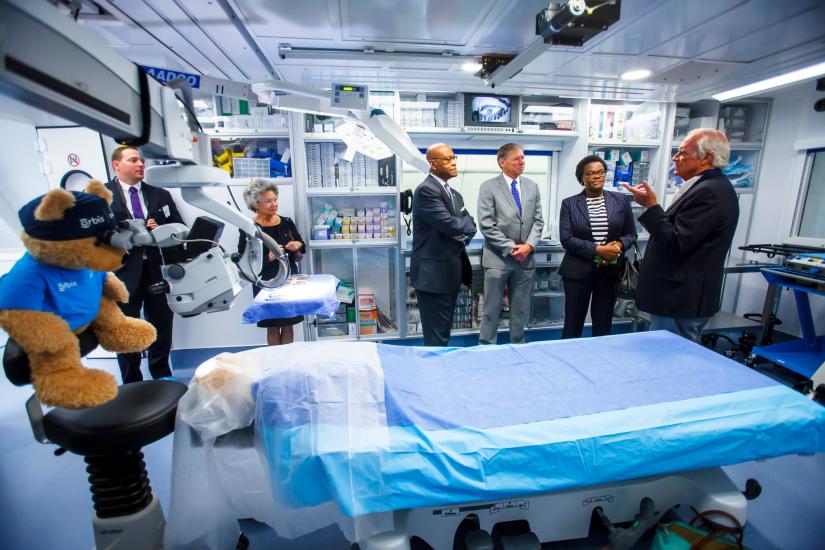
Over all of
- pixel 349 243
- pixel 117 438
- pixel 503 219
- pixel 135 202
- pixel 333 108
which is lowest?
pixel 117 438

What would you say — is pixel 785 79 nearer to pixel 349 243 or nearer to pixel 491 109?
pixel 491 109

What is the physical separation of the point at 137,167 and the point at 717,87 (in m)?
4.68

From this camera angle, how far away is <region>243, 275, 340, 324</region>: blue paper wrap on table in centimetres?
225

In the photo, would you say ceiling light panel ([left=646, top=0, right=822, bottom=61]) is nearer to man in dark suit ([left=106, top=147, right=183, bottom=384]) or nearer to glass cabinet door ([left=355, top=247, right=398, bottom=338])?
glass cabinet door ([left=355, top=247, right=398, bottom=338])

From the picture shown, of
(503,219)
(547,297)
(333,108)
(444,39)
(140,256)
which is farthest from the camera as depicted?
(547,297)

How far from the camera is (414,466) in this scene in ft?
4.18

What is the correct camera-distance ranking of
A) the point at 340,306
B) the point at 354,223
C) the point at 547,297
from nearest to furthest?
the point at 354,223
the point at 340,306
the point at 547,297

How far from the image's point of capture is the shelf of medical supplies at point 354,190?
3.62m

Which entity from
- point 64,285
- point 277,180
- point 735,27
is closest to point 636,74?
point 735,27

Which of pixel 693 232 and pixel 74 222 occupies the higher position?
pixel 74 222

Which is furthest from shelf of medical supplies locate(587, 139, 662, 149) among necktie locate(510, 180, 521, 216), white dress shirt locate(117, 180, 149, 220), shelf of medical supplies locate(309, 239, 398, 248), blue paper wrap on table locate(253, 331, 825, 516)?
white dress shirt locate(117, 180, 149, 220)

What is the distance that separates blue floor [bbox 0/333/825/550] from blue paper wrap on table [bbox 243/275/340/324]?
103cm

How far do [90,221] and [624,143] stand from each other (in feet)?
14.7

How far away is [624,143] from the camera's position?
406 centimetres
